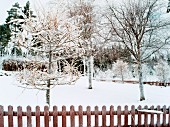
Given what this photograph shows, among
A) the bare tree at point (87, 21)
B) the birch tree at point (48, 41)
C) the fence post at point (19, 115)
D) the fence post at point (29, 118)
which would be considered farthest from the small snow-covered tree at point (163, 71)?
the fence post at point (19, 115)

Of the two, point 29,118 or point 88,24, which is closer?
point 29,118

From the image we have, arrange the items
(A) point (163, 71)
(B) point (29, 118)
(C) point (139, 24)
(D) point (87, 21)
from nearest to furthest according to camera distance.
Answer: (B) point (29, 118) < (C) point (139, 24) < (D) point (87, 21) < (A) point (163, 71)

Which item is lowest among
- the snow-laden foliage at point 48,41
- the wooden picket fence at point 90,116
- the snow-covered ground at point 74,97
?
the snow-covered ground at point 74,97

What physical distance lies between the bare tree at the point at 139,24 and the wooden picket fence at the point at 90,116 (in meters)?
10.1

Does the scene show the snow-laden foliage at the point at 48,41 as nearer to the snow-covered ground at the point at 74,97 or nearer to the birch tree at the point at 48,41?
the birch tree at the point at 48,41

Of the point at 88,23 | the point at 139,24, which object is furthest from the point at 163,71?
the point at 139,24

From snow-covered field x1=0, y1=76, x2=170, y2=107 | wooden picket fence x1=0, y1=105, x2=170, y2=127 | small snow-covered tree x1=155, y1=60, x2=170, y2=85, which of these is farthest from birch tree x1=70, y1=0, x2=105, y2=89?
small snow-covered tree x1=155, y1=60, x2=170, y2=85

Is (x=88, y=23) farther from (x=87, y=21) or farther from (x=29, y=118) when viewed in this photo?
(x=29, y=118)

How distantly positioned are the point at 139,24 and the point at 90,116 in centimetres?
1227

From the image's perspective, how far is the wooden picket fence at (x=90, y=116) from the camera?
7.59 metres

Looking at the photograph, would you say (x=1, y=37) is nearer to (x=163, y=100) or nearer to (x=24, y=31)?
(x=163, y=100)

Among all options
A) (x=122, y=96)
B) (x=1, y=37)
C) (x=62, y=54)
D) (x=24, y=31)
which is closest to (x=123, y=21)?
(x=122, y=96)

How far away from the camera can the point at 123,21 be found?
19234 millimetres

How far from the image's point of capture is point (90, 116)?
798 centimetres
